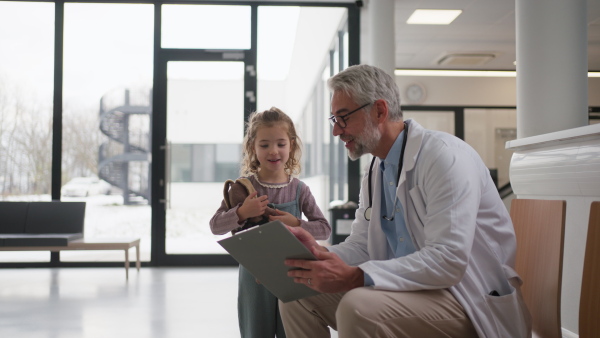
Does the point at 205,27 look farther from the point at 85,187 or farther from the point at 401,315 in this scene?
the point at 401,315

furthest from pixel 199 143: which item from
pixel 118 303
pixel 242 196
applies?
pixel 242 196

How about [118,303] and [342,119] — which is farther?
[118,303]

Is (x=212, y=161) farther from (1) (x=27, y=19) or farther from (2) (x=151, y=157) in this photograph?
(1) (x=27, y=19)

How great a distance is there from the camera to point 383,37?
19.0 ft

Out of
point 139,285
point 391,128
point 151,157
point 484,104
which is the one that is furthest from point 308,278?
point 484,104

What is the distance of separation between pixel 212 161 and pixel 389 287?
5.09 m

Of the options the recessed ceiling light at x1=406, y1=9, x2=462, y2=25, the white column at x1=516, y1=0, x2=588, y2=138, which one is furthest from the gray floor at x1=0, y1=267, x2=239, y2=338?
the recessed ceiling light at x1=406, y1=9, x2=462, y2=25

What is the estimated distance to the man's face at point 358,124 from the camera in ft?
5.76

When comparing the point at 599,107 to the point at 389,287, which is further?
the point at 599,107

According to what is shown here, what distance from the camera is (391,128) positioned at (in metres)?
1.79

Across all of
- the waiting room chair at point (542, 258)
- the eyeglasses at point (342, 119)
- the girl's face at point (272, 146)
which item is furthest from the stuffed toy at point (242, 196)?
the waiting room chair at point (542, 258)

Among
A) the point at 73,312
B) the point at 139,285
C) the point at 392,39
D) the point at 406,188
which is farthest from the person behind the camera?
the point at 392,39

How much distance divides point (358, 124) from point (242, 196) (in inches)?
25.2

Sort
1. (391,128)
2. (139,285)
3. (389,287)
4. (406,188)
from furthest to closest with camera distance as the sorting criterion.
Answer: (139,285)
(391,128)
(406,188)
(389,287)
